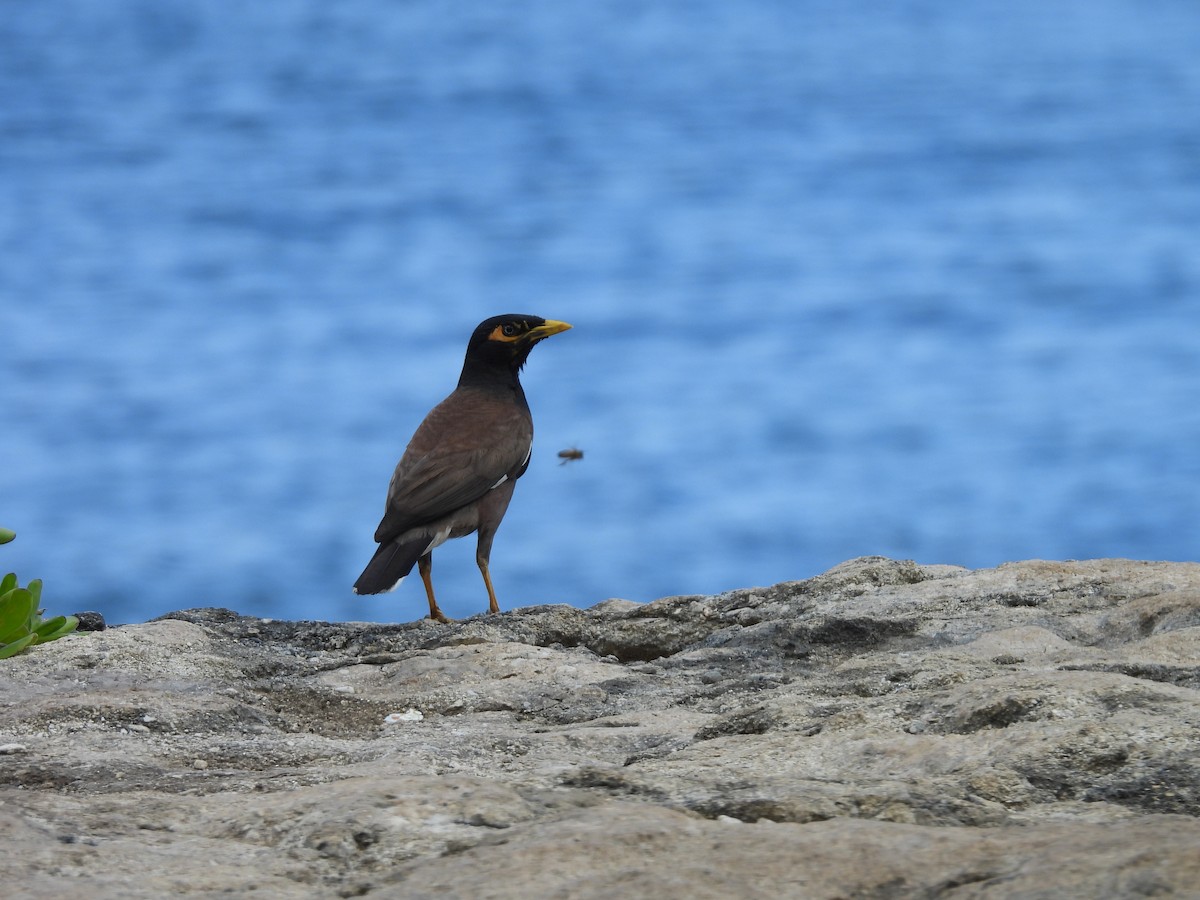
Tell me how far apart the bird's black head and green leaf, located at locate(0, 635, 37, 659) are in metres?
5.11

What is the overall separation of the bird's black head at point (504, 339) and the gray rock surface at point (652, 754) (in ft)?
13.0

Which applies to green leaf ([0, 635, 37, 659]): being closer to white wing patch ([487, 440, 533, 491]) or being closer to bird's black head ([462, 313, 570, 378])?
white wing patch ([487, 440, 533, 491])

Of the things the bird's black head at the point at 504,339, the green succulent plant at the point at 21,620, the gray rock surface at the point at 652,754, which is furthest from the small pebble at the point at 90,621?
the bird's black head at the point at 504,339

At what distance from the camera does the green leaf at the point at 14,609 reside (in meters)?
4.36

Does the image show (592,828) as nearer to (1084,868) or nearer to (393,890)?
(393,890)

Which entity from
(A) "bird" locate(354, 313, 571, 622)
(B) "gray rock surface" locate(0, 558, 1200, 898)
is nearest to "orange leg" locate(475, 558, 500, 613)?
(A) "bird" locate(354, 313, 571, 622)

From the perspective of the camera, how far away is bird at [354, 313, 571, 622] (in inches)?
307

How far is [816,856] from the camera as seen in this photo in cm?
217

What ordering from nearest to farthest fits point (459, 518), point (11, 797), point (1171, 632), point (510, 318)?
point (11, 797) → point (1171, 632) → point (459, 518) → point (510, 318)

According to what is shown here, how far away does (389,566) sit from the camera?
767 cm

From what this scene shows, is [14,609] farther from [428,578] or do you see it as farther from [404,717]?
[428,578]

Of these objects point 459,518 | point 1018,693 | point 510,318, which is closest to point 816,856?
point 1018,693

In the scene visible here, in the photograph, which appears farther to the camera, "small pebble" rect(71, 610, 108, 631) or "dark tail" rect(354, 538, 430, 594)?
"dark tail" rect(354, 538, 430, 594)

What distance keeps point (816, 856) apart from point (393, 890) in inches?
25.2
